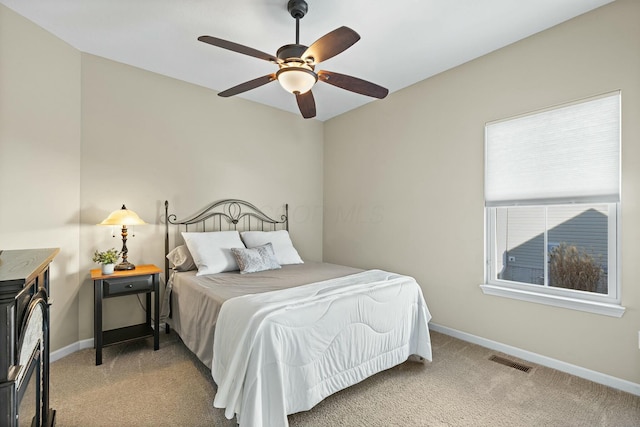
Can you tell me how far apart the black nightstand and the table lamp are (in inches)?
3.1

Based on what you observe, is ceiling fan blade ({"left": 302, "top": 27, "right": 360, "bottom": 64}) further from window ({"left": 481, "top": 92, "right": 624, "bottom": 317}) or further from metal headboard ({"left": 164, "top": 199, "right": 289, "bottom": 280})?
metal headboard ({"left": 164, "top": 199, "right": 289, "bottom": 280})

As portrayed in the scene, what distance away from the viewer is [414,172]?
3.66 metres

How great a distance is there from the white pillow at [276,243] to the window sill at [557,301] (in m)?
2.09

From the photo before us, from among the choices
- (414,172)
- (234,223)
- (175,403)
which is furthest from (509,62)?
(175,403)

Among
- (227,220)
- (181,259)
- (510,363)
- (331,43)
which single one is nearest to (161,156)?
(227,220)

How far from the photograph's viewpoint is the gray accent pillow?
313 cm

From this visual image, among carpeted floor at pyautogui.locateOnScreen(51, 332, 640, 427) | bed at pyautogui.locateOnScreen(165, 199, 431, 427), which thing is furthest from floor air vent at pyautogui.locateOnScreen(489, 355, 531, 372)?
bed at pyautogui.locateOnScreen(165, 199, 431, 427)

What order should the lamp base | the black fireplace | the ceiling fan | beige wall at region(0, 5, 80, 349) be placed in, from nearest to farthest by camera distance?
the black fireplace
the ceiling fan
beige wall at region(0, 5, 80, 349)
the lamp base

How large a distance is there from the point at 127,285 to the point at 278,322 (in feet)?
5.79

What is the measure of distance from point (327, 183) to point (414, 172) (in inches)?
62.2

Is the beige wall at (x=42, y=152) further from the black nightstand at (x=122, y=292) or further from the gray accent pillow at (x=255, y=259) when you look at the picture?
the gray accent pillow at (x=255, y=259)

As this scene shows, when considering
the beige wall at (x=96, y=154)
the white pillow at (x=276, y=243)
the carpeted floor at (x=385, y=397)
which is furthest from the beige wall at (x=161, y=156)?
the carpeted floor at (x=385, y=397)

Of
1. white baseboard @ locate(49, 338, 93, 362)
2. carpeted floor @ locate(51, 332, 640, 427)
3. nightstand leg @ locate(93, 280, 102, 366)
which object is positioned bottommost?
carpeted floor @ locate(51, 332, 640, 427)

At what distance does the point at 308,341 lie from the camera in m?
1.95
